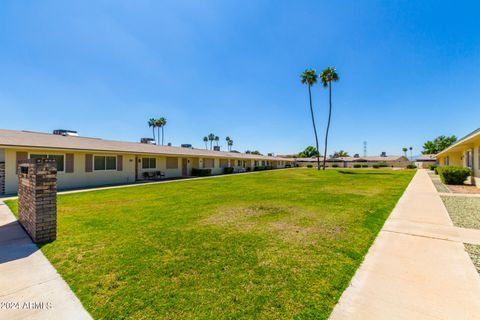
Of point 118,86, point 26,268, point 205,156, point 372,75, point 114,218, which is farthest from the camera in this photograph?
point 205,156

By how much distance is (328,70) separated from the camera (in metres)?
34.8

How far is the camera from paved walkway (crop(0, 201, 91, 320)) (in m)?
2.45

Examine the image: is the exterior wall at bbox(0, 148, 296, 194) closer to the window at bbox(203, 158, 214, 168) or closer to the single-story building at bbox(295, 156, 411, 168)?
the window at bbox(203, 158, 214, 168)

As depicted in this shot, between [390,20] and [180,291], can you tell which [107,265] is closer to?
[180,291]

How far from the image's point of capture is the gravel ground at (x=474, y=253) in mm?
3621

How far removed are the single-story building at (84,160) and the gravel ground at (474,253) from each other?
17.9m

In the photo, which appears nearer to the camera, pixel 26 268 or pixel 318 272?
pixel 318 272

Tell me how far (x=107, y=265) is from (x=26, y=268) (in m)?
1.35

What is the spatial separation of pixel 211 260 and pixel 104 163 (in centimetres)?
1605

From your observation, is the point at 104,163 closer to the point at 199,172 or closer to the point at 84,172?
the point at 84,172

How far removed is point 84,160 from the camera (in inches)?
586

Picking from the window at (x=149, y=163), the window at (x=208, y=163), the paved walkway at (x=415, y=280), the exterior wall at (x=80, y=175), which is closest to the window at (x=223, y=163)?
the window at (x=208, y=163)

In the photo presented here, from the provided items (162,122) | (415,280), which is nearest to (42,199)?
(415,280)

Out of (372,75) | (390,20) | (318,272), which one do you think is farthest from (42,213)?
(372,75)
